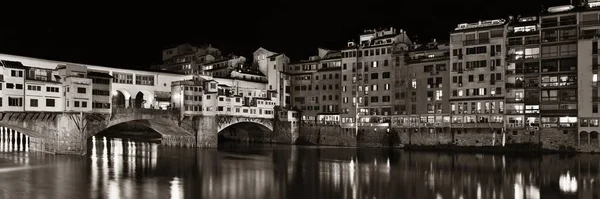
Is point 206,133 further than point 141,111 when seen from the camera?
Yes

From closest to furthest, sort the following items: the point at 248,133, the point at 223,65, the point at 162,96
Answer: the point at 162,96
the point at 248,133
the point at 223,65

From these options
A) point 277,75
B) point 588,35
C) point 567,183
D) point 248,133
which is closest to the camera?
point 567,183

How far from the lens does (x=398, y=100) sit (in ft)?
259

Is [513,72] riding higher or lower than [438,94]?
higher

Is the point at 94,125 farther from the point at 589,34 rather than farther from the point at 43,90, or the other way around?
the point at 589,34

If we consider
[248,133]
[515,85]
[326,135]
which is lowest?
[248,133]

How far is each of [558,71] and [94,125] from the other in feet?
188

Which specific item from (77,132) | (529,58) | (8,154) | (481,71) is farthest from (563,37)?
(8,154)

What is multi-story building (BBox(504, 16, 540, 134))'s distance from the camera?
6788 centimetres

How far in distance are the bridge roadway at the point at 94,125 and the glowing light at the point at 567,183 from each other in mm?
45657

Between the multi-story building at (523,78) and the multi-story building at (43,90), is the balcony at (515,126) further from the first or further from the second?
the multi-story building at (43,90)

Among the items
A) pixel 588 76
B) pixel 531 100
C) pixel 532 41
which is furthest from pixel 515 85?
pixel 588 76

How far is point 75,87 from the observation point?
192 feet

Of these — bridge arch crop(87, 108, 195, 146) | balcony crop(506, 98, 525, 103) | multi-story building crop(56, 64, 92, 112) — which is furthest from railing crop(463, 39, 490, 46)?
multi-story building crop(56, 64, 92, 112)
